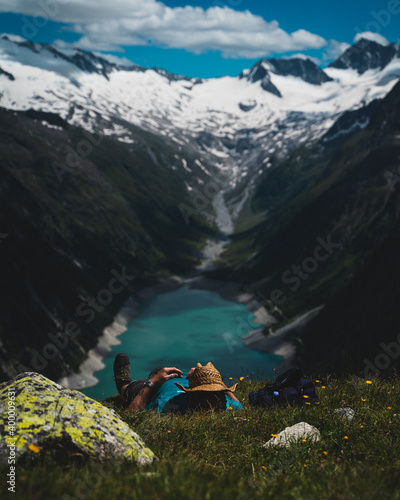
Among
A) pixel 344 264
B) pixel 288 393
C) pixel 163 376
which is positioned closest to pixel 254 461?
pixel 288 393

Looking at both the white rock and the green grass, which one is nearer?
the green grass

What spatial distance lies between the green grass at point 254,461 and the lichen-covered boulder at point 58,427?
0.27 meters

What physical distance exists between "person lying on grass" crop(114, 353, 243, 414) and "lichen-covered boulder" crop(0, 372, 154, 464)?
3.67 m

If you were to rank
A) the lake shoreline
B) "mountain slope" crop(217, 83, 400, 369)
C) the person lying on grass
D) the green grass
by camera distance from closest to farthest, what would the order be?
1. the green grass
2. the person lying on grass
3. "mountain slope" crop(217, 83, 400, 369)
4. the lake shoreline

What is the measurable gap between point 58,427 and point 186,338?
135418 millimetres

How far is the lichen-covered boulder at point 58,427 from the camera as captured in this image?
21.4 feet

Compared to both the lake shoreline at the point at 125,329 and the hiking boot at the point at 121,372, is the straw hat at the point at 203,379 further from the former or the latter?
the lake shoreline at the point at 125,329

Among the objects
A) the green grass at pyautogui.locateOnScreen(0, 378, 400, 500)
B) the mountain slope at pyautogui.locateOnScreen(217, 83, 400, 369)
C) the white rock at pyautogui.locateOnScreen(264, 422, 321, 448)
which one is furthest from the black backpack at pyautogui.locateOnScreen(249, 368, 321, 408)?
the mountain slope at pyautogui.locateOnScreen(217, 83, 400, 369)

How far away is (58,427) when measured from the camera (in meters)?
6.77

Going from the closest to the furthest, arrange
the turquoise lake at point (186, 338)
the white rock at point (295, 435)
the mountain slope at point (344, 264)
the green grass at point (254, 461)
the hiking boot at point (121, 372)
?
the green grass at point (254, 461), the white rock at point (295, 435), the hiking boot at point (121, 372), the mountain slope at point (344, 264), the turquoise lake at point (186, 338)

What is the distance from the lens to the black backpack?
432 inches

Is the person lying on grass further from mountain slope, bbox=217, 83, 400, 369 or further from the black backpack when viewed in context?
A: mountain slope, bbox=217, 83, 400, 369

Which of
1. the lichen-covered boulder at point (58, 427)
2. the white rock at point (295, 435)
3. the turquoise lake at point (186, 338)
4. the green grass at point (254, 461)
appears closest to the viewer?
the green grass at point (254, 461)

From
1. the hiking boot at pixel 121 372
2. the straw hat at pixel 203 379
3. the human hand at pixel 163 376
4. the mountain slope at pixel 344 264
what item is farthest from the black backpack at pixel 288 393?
the mountain slope at pixel 344 264
